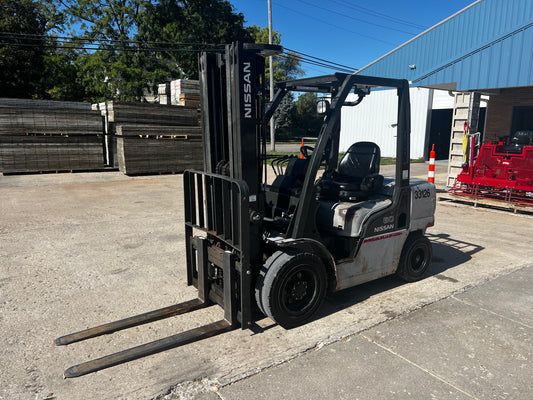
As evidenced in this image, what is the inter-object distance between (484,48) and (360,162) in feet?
30.1

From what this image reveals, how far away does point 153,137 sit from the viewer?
16078 mm

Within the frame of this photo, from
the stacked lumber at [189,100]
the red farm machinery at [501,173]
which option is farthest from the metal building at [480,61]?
the stacked lumber at [189,100]

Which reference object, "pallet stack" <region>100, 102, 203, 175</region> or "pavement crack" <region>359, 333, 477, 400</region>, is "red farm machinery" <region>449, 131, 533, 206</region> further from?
"pallet stack" <region>100, 102, 203, 175</region>

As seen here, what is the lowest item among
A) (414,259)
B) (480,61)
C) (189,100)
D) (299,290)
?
(414,259)

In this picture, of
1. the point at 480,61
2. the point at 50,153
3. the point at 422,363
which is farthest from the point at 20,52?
the point at 422,363

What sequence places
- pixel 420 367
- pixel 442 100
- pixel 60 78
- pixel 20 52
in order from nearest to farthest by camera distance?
pixel 420 367
pixel 442 100
pixel 20 52
pixel 60 78

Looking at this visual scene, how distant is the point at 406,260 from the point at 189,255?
2762 millimetres

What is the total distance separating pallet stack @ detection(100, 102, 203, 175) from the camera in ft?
50.3

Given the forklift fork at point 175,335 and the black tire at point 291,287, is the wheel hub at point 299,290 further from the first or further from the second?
the forklift fork at point 175,335

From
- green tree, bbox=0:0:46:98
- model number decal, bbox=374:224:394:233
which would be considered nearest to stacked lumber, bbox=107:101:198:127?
model number decal, bbox=374:224:394:233

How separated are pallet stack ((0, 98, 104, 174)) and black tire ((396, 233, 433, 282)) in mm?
14630

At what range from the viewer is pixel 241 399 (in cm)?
286

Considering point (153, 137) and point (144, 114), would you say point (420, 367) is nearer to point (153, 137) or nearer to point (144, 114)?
point (153, 137)

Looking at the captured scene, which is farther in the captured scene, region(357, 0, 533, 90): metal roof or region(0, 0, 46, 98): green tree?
region(0, 0, 46, 98): green tree
